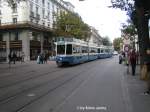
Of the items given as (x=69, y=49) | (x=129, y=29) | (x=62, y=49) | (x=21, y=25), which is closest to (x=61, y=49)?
(x=62, y=49)

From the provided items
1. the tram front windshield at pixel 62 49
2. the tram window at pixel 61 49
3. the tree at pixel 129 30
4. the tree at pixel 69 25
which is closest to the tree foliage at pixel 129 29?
the tree at pixel 129 30

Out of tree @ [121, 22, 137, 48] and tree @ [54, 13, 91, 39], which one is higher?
tree @ [54, 13, 91, 39]

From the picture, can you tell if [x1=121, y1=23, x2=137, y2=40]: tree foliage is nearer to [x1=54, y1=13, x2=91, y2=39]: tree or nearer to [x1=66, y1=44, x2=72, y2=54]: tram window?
[x1=66, y1=44, x2=72, y2=54]: tram window

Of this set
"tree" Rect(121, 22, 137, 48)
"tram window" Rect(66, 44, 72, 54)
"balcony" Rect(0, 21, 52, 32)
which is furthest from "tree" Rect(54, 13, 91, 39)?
"tram window" Rect(66, 44, 72, 54)

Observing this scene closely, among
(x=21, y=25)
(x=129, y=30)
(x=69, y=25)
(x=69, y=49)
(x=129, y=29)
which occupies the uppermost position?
(x=69, y=25)

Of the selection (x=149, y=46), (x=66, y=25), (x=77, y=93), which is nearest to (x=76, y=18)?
(x=66, y=25)

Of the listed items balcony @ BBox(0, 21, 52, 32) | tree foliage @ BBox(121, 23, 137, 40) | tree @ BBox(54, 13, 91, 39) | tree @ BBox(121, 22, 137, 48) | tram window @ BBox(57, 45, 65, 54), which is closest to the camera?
tram window @ BBox(57, 45, 65, 54)

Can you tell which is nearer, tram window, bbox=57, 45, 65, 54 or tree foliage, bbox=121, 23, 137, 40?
tram window, bbox=57, 45, 65, 54

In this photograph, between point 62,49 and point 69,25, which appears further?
point 69,25

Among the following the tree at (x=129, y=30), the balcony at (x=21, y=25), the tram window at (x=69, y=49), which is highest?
the balcony at (x=21, y=25)

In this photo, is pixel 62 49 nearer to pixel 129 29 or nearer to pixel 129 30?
pixel 129 30

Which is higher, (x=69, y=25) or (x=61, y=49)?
(x=69, y=25)

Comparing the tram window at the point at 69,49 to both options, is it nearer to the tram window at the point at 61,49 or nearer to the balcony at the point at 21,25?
the tram window at the point at 61,49

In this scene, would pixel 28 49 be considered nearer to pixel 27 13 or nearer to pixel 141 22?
pixel 27 13
